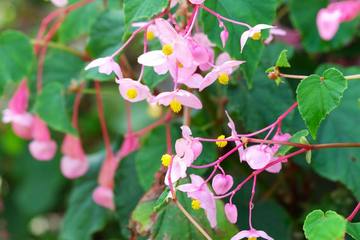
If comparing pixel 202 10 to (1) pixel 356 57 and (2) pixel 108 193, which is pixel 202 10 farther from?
(1) pixel 356 57

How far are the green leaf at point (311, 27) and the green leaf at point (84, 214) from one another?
0.43 meters

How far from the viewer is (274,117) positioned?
0.90 meters

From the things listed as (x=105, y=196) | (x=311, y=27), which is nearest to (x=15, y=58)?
(x=105, y=196)

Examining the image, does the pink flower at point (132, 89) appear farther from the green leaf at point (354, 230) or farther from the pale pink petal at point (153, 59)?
the green leaf at point (354, 230)

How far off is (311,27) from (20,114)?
1.54 feet

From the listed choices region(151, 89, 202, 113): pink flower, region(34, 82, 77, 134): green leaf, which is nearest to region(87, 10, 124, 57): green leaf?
region(34, 82, 77, 134): green leaf

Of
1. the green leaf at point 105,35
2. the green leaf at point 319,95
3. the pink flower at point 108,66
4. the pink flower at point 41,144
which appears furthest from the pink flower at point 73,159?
the green leaf at point 319,95

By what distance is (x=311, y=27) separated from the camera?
105 cm

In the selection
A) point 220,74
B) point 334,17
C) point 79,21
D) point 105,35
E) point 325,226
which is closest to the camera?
point 325,226

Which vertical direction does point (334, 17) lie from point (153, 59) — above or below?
below

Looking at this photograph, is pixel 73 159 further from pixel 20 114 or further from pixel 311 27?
pixel 311 27

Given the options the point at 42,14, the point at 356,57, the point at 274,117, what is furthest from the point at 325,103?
the point at 42,14

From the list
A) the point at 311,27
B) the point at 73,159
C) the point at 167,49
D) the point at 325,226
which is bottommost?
the point at 73,159

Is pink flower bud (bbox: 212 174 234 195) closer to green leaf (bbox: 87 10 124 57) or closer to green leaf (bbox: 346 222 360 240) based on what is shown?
green leaf (bbox: 346 222 360 240)
